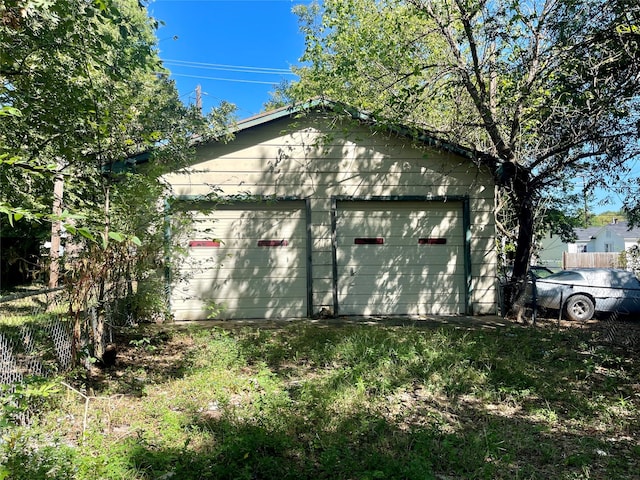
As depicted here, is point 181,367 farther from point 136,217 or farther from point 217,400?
point 136,217

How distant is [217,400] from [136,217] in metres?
2.20

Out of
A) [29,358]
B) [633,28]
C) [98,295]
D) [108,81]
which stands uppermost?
[633,28]

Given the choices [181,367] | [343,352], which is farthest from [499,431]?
[181,367]

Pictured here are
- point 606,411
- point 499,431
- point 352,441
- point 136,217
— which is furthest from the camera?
point 136,217

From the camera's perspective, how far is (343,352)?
579 cm

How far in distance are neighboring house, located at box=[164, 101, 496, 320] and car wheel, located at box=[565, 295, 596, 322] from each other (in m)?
1.85

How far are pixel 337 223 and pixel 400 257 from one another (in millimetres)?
1520

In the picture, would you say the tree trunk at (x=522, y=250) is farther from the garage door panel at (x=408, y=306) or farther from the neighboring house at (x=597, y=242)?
the neighboring house at (x=597, y=242)

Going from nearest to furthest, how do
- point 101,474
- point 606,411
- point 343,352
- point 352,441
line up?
1. point 101,474
2. point 352,441
3. point 606,411
4. point 343,352

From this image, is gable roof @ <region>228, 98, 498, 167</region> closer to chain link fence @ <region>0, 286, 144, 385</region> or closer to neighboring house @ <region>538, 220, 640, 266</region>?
chain link fence @ <region>0, 286, 144, 385</region>

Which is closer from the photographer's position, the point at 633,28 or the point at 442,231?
the point at 633,28

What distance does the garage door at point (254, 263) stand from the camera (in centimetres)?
880

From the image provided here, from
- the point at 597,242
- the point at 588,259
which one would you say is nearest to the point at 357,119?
the point at 588,259

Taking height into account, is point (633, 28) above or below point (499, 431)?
above
